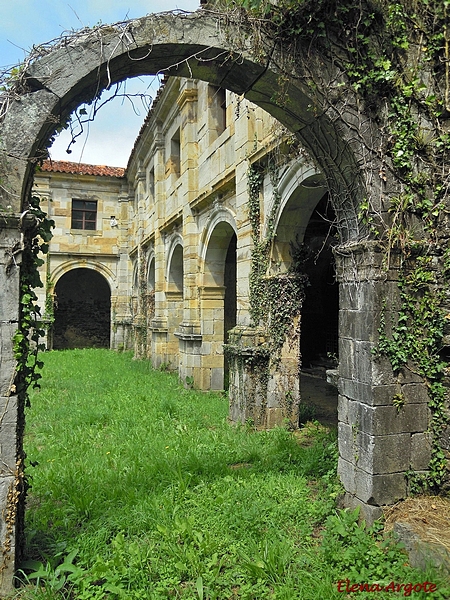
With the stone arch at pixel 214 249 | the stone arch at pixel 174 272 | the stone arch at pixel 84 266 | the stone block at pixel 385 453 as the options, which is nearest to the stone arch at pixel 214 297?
the stone arch at pixel 214 249

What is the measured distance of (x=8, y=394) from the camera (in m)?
2.94

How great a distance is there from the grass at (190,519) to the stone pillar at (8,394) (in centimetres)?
20

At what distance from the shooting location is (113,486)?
174 inches

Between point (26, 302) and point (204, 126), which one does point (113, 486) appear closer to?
point (26, 302)

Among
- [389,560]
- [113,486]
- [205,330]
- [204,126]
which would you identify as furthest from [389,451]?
[204,126]

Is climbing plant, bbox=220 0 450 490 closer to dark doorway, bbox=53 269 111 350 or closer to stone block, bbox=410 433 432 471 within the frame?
stone block, bbox=410 433 432 471

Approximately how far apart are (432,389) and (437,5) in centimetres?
296

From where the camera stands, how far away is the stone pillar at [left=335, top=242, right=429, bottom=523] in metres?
3.51

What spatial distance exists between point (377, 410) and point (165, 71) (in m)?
3.02

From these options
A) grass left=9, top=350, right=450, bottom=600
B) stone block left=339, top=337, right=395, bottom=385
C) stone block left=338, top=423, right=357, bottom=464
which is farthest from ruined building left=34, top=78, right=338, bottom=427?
grass left=9, top=350, right=450, bottom=600

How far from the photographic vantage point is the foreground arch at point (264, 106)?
9.61 ft

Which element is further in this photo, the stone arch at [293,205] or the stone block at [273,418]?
the stone block at [273,418]

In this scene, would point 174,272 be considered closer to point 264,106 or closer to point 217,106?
point 217,106

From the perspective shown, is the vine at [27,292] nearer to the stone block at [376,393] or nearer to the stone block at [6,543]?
the stone block at [6,543]
